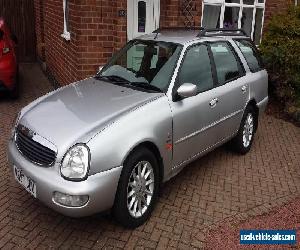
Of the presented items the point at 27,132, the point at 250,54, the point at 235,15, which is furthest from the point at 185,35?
the point at 235,15

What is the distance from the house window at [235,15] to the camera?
892 cm

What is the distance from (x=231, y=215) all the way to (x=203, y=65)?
76.1 inches

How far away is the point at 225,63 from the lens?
5.25m

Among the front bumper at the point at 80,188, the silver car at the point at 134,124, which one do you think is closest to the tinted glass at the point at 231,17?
the silver car at the point at 134,124

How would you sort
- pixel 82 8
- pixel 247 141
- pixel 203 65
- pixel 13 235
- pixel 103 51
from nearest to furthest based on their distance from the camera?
pixel 13 235
pixel 203 65
pixel 247 141
pixel 82 8
pixel 103 51

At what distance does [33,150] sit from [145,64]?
1.80m

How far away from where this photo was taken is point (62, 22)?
8.62 m

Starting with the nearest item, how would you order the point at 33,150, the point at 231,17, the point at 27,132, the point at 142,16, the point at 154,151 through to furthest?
the point at 33,150, the point at 27,132, the point at 154,151, the point at 142,16, the point at 231,17

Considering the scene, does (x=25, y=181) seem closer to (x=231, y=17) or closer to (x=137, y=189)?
(x=137, y=189)

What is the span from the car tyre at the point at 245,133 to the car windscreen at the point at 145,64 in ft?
6.14

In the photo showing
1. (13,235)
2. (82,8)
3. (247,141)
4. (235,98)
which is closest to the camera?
(13,235)

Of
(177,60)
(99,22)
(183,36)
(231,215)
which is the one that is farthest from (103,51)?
(231,215)

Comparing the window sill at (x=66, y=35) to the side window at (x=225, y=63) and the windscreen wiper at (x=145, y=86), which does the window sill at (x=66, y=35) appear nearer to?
the side window at (x=225, y=63)

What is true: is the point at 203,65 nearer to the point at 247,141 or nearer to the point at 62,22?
the point at 247,141
